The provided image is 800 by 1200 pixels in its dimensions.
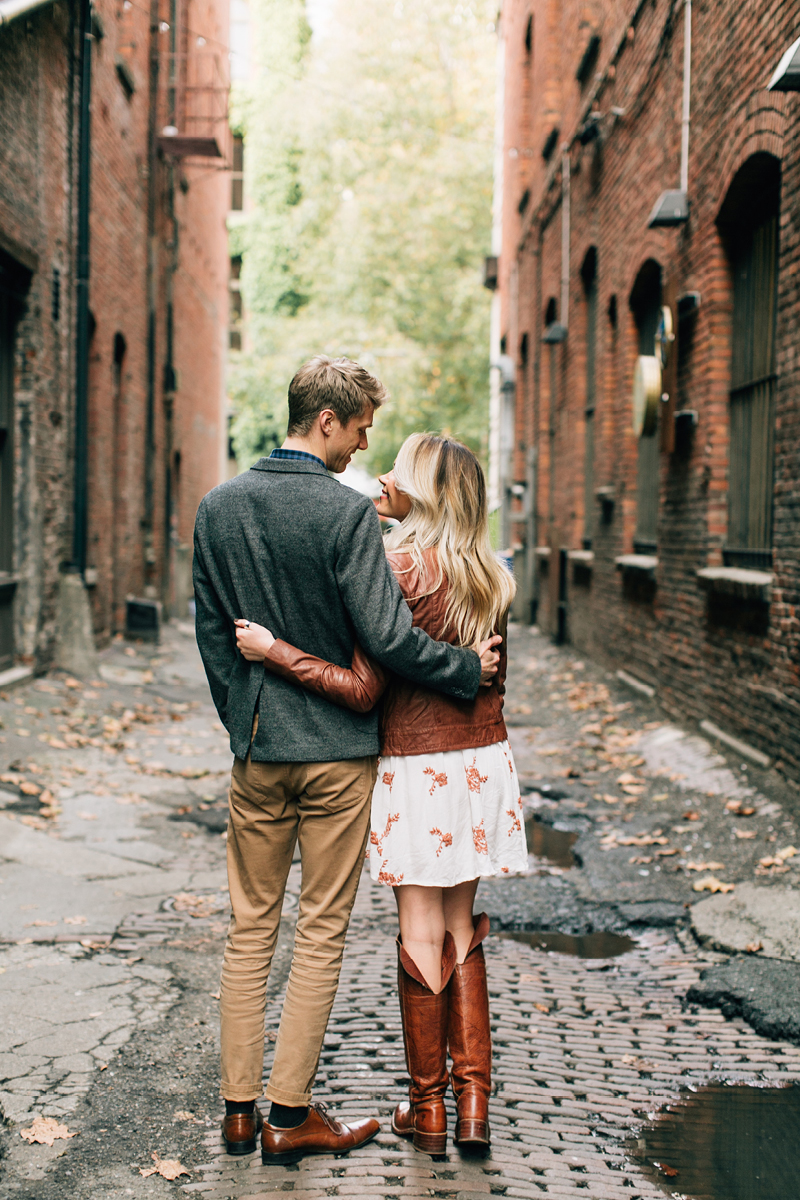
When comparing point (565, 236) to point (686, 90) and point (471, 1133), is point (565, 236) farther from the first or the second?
point (471, 1133)

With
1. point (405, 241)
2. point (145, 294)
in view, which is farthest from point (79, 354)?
point (405, 241)

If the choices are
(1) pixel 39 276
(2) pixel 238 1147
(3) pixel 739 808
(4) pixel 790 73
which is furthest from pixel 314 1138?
(1) pixel 39 276

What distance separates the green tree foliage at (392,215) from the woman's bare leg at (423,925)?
1045 inches

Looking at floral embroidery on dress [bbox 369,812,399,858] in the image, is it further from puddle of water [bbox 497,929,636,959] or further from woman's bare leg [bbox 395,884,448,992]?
puddle of water [bbox 497,929,636,959]

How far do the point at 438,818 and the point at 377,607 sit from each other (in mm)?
579

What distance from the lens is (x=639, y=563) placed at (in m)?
9.59

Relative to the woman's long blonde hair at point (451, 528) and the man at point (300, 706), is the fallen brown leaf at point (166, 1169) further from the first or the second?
the woman's long blonde hair at point (451, 528)

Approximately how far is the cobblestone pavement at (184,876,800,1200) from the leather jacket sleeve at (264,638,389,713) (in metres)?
1.16

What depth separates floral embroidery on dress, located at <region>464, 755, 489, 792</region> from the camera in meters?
2.89

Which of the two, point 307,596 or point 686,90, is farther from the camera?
point 686,90

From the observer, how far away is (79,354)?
10.9 metres

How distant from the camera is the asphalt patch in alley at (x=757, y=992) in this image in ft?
12.2

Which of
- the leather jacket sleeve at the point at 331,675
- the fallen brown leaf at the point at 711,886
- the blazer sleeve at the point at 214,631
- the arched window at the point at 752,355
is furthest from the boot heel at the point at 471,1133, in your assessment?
the arched window at the point at 752,355

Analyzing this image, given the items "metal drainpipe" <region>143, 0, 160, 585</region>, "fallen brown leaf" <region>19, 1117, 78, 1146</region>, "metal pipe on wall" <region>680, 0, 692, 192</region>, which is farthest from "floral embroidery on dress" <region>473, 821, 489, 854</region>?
"metal drainpipe" <region>143, 0, 160, 585</region>
